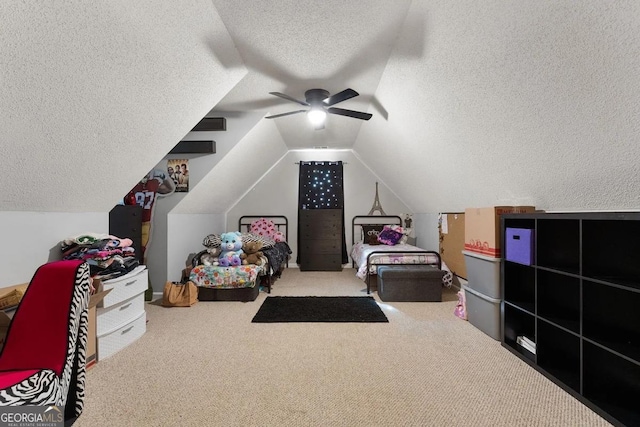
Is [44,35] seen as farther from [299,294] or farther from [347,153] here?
[347,153]

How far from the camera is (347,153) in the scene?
20.1 feet

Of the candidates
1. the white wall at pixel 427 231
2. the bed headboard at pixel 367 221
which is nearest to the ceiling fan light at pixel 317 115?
the white wall at pixel 427 231

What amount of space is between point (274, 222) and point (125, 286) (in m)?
3.84

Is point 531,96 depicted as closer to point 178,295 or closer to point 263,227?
point 178,295

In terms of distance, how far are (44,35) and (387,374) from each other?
2777 mm

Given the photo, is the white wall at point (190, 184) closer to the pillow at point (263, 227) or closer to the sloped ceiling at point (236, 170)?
the sloped ceiling at point (236, 170)

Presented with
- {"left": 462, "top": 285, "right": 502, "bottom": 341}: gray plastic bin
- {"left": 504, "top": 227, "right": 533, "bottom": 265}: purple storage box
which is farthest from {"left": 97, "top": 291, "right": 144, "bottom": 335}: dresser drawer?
{"left": 504, "top": 227, "right": 533, "bottom": 265}: purple storage box

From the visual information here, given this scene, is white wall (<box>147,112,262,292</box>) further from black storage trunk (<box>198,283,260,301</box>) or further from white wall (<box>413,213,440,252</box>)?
white wall (<box>413,213,440,252</box>)

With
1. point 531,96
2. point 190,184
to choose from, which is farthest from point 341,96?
point 190,184

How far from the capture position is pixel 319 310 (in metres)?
3.28

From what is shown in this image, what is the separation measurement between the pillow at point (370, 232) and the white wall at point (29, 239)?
4591 millimetres

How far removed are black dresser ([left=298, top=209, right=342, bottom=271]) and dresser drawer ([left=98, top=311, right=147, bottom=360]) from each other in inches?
133

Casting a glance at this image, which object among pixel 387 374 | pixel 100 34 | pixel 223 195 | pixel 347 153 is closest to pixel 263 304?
pixel 387 374

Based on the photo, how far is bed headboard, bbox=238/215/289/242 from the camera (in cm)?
610
